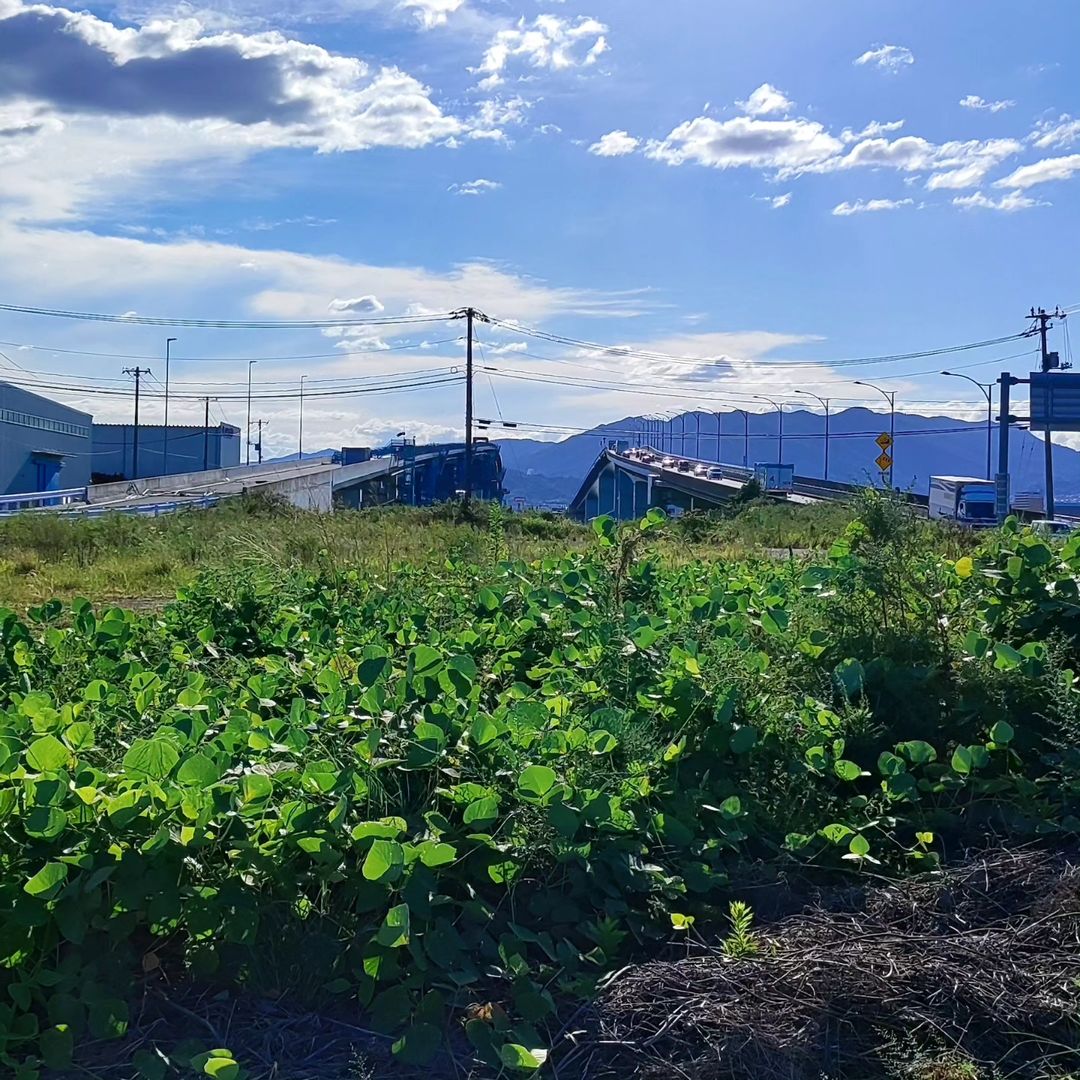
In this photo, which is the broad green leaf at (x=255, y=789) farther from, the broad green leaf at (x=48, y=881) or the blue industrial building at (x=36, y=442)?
the blue industrial building at (x=36, y=442)

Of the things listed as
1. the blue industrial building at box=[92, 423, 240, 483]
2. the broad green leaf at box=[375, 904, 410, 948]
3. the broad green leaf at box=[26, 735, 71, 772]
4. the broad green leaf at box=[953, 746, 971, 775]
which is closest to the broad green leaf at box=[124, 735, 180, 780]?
the broad green leaf at box=[26, 735, 71, 772]

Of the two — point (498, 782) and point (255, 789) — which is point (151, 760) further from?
point (498, 782)

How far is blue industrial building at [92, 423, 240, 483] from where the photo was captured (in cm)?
7312

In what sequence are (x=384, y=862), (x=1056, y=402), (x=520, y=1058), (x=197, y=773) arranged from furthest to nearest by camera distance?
(x=1056, y=402)
(x=197, y=773)
(x=384, y=862)
(x=520, y=1058)

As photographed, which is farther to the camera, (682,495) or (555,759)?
(682,495)

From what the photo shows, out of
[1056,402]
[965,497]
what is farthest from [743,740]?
[965,497]

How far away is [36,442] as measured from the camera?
192 ft

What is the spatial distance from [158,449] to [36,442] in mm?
18350

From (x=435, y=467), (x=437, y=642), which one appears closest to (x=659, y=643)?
(x=437, y=642)

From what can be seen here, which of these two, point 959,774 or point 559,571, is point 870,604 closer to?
point 959,774

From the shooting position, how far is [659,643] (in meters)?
4.63

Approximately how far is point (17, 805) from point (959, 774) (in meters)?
3.18

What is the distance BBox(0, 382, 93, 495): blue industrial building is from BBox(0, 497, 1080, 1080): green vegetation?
55.3 meters

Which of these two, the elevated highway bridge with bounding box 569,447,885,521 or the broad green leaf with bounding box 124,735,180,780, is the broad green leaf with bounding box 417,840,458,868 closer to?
the broad green leaf with bounding box 124,735,180,780
